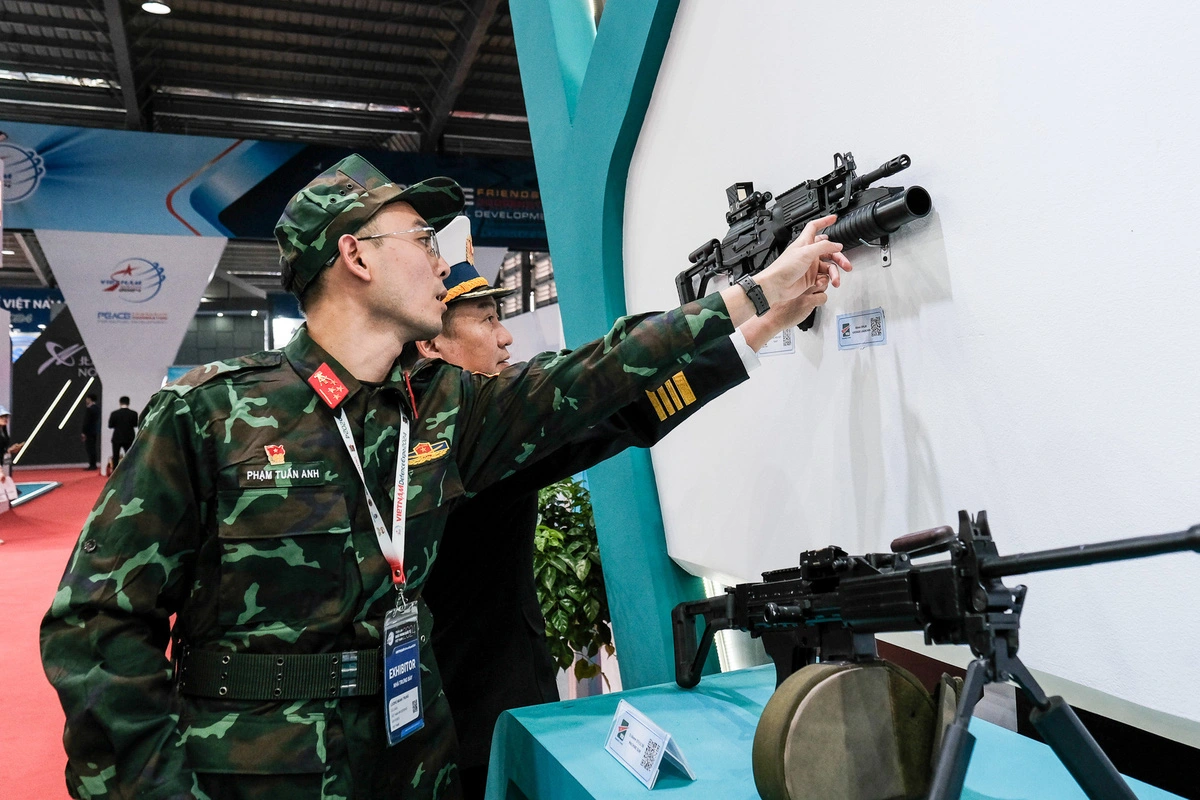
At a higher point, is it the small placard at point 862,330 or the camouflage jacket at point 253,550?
the small placard at point 862,330

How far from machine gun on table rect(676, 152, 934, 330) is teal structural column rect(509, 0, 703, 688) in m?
0.52

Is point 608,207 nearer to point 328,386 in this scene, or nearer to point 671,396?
point 671,396

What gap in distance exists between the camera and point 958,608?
854 millimetres

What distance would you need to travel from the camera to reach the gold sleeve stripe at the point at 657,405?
5.18 ft

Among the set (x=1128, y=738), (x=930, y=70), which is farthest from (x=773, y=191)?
(x=1128, y=738)

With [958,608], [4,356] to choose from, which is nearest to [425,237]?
[958,608]

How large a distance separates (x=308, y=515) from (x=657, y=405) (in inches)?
25.1

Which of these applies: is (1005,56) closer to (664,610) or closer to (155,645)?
(155,645)

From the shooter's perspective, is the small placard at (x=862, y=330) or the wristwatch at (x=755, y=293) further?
the small placard at (x=862, y=330)

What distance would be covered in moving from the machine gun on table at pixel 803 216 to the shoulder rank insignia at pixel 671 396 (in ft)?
1.21

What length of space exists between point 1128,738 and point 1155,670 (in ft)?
2.44

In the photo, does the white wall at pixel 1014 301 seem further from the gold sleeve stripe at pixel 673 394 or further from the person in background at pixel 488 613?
the person in background at pixel 488 613

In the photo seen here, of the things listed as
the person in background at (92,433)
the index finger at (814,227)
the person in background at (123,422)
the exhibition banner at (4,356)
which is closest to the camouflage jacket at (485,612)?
the index finger at (814,227)

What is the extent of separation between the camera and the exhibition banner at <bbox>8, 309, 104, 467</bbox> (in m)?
16.5
